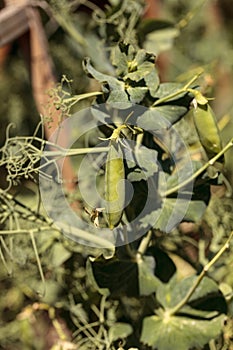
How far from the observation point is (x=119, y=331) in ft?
2.27

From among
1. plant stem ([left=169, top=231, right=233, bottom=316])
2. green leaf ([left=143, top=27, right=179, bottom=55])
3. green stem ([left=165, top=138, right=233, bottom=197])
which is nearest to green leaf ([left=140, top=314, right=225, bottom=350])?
plant stem ([left=169, top=231, right=233, bottom=316])

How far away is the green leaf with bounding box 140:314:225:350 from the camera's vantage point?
0.63 meters

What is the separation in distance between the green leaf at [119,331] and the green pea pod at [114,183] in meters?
0.21

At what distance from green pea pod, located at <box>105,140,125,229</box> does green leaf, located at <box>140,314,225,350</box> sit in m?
0.18

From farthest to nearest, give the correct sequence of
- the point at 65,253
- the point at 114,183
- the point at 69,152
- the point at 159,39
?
the point at 159,39, the point at 65,253, the point at 69,152, the point at 114,183

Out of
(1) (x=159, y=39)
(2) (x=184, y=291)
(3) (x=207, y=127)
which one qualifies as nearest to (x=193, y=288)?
(2) (x=184, y=291)

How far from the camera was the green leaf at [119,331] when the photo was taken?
2.23ft

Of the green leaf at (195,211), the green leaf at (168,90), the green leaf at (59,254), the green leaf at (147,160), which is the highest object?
the green leaf at (168,90)

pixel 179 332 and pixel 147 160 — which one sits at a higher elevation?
pixel 147 160

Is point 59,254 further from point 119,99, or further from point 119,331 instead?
point 119,99

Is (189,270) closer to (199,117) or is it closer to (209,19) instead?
(199,117)

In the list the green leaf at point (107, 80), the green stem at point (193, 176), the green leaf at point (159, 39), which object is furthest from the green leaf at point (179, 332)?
the green leaf at point (159, 39)

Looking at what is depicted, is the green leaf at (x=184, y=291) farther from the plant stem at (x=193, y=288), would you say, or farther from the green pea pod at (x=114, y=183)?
the green pea pod at (x=114, y=183)

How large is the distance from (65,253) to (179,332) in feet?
0.56
